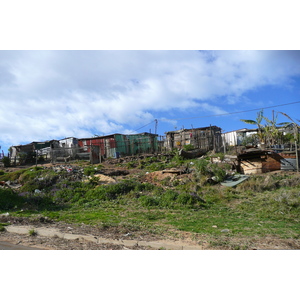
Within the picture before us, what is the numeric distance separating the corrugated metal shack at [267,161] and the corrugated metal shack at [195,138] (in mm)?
8927

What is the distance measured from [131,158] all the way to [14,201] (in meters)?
11.2

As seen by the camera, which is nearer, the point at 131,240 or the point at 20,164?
the point at 131,240

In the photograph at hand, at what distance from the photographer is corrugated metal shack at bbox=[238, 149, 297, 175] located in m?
12.5

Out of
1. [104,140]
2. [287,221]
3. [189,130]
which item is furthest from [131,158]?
[287,221]

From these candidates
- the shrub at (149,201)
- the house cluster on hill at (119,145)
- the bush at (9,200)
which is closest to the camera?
the shrub at (149,201)

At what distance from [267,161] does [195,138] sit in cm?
1185

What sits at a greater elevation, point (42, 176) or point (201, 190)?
point (42, 176)

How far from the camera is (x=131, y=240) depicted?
5.04 meters

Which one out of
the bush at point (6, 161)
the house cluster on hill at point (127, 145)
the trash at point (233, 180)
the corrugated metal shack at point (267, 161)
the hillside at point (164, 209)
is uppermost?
the house cluster on hill at point (127, 145)

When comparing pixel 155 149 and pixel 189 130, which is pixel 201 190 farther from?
pixel 189 130

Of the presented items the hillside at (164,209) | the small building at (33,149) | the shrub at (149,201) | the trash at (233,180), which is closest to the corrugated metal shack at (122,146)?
the small building at (33,149)

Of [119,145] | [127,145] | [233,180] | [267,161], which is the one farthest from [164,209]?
[119,145]

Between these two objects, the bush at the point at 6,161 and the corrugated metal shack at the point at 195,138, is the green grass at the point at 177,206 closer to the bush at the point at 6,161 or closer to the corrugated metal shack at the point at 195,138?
the corrugated metal shack at the point at 195,138

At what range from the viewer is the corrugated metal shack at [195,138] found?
930 inches
